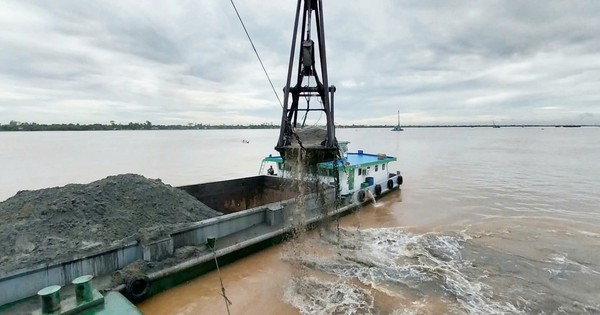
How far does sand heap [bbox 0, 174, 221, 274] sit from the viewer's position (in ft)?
17.8

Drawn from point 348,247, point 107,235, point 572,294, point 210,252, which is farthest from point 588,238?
point 107,235

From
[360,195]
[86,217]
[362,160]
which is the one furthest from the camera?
[362,160]

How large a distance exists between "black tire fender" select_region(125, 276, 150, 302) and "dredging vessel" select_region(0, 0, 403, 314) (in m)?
0.02

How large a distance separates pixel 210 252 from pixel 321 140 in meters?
3.70

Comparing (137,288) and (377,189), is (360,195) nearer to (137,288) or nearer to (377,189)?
(377,189)

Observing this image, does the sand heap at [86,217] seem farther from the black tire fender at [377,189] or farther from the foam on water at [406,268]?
the black tire fender at [377,189]

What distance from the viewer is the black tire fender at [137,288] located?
18.0ft

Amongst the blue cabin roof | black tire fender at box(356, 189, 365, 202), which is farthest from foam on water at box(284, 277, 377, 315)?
black tire fender at box(356, 189, 365, 202)

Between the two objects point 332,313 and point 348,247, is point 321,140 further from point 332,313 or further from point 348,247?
point 332,313

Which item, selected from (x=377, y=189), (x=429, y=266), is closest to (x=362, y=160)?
(x=377, y=189)

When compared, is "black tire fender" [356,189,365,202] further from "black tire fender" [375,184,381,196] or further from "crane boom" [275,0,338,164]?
"crane boom" [275,0,338,164]

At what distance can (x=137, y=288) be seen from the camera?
5.61 metres

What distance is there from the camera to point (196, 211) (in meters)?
7.95

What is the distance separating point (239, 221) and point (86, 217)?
10.7ft
